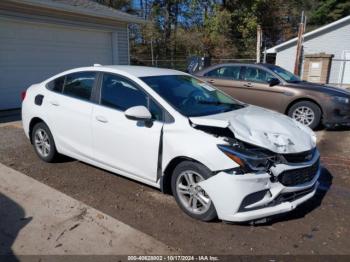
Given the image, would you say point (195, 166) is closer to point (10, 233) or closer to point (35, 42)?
point (10, 233)

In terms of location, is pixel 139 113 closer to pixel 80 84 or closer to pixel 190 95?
pixel 190 95

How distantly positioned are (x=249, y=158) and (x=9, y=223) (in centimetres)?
250

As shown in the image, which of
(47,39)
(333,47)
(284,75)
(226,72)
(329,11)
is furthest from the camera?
(329,11)

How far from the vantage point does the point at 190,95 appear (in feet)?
13.1

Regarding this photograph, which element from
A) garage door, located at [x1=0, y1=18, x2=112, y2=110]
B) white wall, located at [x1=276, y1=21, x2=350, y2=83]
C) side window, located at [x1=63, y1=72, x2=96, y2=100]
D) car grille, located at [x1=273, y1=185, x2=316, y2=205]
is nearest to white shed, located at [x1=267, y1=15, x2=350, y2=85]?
white wall, located at [x1=276, y1=21, x2=350, y2=83]

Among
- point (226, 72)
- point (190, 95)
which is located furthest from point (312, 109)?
point (190, 95)

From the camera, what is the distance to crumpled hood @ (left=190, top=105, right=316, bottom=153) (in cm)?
313

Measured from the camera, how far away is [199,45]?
1083 inches

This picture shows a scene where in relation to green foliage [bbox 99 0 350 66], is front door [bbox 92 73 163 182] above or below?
below

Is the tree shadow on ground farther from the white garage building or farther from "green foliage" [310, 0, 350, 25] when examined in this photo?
"green foliage" [310, 0, 350, 25]

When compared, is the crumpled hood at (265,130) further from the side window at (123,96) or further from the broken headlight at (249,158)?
the side window at (123,96)

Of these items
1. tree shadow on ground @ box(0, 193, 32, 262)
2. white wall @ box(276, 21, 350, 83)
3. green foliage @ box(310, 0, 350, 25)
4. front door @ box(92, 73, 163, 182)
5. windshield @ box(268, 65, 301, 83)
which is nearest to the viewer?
tree shadow on ground @ box(0, 193, 32, 262)

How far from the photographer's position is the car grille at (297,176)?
308cm

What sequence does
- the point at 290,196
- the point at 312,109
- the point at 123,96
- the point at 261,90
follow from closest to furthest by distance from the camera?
the point at 290,196
the point at 123,96
the point at 312,109
the point at 261,90
